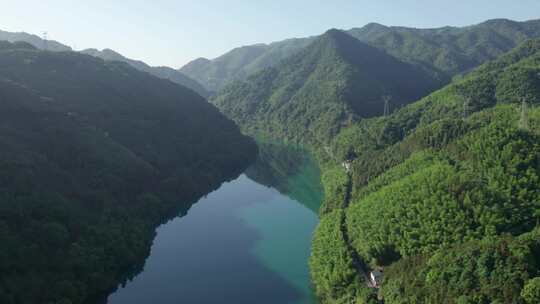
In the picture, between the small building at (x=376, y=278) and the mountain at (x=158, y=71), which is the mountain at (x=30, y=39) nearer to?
the mountain at (x=158, y=71)

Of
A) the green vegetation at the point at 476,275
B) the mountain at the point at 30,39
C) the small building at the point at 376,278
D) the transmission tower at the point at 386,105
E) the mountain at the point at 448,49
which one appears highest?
the mountain at the point at 30,39

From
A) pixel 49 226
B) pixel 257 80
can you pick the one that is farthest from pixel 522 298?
pixel 257 80

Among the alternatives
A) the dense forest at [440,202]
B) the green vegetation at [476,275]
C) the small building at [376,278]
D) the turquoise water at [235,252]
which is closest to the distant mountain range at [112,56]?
the dense forest at [440,202]

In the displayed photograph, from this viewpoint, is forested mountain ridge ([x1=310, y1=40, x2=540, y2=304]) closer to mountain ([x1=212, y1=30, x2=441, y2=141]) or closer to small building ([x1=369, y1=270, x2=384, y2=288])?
small building ([x1=369, y1=270, x2=384, y2=288])

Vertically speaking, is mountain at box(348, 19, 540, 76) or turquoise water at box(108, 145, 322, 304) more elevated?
mountain at box(348, 19, 540, 76)

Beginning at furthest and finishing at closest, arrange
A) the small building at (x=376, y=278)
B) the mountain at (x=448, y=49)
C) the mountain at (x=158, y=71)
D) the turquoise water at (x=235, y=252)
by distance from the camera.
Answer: the mountain at (x=158, y=71), the mountain at (x=448, y=49), the turquoise water at (x=235, y=252), the small building at (x=376, y=278)

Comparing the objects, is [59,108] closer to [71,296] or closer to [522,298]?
[71,296]

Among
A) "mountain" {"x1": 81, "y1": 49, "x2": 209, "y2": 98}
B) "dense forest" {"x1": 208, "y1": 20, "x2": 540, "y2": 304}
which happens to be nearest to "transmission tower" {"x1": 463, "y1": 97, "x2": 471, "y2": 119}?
"dense forest" {"x1": 208, "y1": 20, "x2": 540, "y2": 304}
